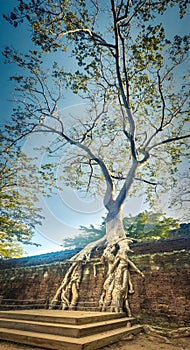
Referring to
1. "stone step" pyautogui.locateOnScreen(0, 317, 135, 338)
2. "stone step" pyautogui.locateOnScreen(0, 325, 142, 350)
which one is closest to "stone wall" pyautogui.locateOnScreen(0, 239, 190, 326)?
"stone step" pyautogui.locateOnScreen(0, 317, 135, 338)

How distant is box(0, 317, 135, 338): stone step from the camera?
2.76 meters

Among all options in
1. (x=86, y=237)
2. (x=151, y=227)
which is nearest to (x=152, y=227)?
(x=151, y=227)

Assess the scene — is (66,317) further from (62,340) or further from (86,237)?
(86,237)

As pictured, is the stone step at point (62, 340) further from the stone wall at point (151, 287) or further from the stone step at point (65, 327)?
the stone wall at point (151, 287)

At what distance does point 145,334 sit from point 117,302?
89 cm

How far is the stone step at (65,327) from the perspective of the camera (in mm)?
2758

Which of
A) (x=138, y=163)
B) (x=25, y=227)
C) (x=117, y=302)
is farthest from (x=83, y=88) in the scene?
(x=25, y=227)

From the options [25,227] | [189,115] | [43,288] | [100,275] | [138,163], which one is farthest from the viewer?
[25,227]

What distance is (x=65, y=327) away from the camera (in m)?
2.81

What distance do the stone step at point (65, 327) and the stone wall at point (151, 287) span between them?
68 centimetres

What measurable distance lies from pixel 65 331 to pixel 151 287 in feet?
7.90

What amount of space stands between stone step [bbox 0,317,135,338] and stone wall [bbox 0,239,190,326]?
2.24 ft

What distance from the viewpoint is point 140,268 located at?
16.3ft

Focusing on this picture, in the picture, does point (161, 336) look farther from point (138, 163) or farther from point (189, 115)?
point (189, 115)
